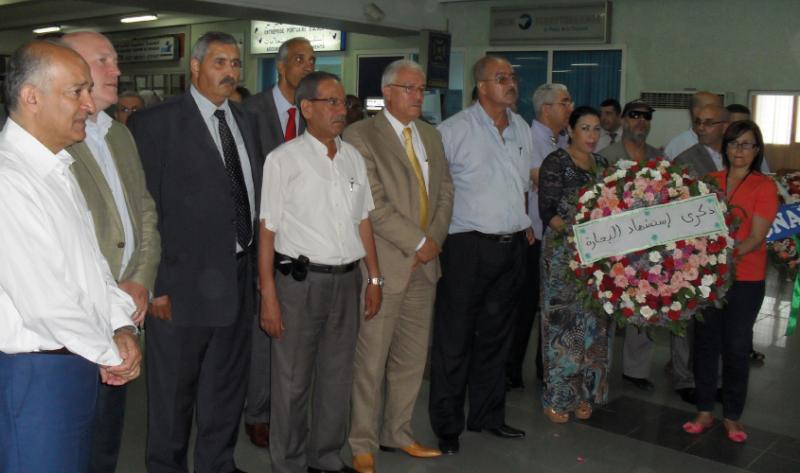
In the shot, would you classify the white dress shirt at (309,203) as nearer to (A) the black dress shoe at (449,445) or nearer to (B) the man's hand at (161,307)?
(B) the man's hand at (161,307)

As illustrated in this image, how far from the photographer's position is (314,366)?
3418 millimetres

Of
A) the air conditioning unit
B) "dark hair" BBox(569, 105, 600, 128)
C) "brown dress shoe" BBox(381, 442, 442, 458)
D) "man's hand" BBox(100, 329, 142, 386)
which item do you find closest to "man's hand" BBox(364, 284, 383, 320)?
"brown dress shoe" BBox(381, 442, 442, 458)

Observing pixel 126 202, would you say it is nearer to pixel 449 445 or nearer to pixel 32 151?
pixel 32 151

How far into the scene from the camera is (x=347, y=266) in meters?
3.27

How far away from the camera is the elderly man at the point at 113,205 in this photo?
2.58 meters

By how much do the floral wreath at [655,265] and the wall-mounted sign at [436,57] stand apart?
7.78 metres

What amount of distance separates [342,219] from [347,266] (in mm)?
196

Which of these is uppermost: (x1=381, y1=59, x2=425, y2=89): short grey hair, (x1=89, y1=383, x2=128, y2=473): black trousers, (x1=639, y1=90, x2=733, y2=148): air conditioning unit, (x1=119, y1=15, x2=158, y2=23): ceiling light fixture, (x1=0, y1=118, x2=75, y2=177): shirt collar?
(x1=119, y1=15, x2=158, y2=23): ceiling light fixture

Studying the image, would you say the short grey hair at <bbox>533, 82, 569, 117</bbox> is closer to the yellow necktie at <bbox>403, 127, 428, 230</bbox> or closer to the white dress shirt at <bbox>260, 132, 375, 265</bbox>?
the yellow necktie at <bbox>403, 127, 428, 230</bbox>

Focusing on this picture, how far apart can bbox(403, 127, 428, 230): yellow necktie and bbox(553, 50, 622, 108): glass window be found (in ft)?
26.7

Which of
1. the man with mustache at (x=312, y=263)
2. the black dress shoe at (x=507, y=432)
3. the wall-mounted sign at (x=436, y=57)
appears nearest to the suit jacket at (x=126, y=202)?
the man with mustache at (x=312, y=263)

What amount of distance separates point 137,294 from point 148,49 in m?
15.5

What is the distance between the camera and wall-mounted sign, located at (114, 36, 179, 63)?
1638 centimetres

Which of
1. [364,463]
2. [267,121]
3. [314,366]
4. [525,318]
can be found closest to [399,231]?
[314,366]
